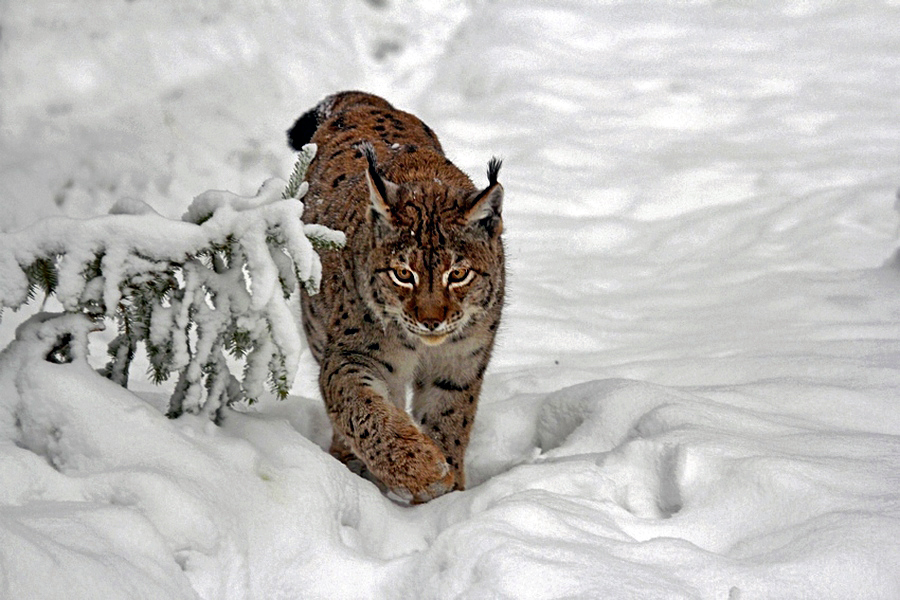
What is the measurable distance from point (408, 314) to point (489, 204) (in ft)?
1.85

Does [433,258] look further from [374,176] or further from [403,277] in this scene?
[374,176]

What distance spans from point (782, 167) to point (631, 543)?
5819 mm

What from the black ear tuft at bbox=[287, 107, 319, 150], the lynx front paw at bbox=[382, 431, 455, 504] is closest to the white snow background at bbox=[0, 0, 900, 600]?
the lynx front paw at bbox=[382, 431, 455, 504]

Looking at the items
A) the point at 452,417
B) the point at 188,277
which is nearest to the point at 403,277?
the point at 452,417

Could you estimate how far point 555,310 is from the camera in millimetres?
6184

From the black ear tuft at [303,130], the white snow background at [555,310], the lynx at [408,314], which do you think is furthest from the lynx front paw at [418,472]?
the black ear tuft at [303,130]

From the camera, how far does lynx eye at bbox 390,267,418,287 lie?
3770 millimetres

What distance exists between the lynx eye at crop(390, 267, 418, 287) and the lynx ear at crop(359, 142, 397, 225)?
0.21 meters

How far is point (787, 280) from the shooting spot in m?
6.09

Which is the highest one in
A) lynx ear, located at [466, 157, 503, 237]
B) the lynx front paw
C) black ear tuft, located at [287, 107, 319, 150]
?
black ear tuft, located at [287, 107, 319, 150]

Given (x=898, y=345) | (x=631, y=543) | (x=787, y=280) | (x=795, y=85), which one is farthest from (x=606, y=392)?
(x=795, y=85)

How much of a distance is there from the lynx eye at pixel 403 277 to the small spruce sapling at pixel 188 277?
59 cm

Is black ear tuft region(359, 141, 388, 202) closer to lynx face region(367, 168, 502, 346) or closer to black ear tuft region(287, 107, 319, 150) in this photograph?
lynx face region(367, 168, 502, 346)

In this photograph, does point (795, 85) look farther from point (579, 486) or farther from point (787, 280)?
point (579, 486)
